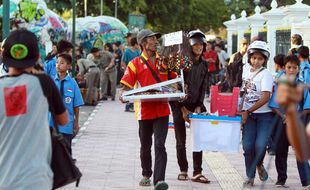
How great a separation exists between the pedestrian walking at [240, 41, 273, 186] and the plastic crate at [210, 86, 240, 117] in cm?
10

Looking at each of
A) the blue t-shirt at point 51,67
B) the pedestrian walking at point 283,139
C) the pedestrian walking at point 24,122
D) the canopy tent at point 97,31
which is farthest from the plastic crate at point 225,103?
the canopy tent at point 97,31

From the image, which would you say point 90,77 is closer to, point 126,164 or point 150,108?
point 126,164

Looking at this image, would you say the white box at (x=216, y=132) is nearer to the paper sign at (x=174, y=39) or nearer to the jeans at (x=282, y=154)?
the jeans at (x=282, y=154)

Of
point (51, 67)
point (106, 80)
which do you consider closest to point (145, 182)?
point (51, 67)

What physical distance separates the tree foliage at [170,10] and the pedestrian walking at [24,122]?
4526 centimetres

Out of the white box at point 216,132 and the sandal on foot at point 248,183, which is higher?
the white box at point 216,132

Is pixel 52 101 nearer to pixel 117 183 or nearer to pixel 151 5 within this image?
pixel 117 183

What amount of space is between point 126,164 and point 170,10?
45139 millimetres

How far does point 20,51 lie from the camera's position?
542cm

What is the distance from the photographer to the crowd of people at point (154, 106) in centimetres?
523

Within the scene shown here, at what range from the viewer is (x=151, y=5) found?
180 feet

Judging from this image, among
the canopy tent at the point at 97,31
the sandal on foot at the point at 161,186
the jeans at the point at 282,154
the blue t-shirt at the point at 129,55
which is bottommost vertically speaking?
the sandal on foot at the point at 161,186

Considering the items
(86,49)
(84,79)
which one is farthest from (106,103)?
(86,49)

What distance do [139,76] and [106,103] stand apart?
568 inches
